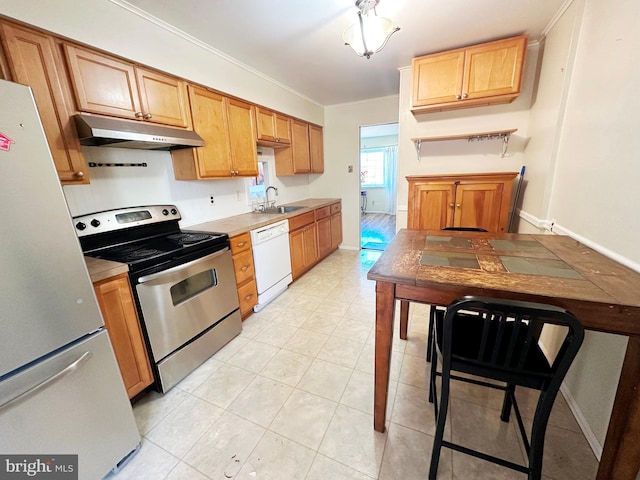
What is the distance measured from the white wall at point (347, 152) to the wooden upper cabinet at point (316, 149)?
12cm

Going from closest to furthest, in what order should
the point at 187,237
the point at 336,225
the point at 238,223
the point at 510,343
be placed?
the point at 510,343
the point at 187,237
the point at 238,223
the point at 336,225

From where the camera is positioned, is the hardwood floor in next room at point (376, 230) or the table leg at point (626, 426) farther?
the hardwood floor in next room at point (376, 230)

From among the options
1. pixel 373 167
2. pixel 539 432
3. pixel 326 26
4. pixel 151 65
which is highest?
pixel 326 26

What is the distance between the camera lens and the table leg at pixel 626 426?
0.89 metres

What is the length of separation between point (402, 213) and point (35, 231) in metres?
3.06

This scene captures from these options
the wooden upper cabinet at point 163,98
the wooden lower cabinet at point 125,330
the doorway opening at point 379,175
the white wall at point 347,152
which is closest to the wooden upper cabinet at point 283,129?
the white wall at point 347,152

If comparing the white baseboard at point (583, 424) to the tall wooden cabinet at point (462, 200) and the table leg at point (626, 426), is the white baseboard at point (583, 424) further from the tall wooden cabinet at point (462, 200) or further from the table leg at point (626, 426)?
the tall wooden cabinet at point (462, 200)

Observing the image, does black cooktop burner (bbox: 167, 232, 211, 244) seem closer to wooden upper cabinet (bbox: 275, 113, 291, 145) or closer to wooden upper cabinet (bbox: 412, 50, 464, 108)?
wooden upper cabinet (bbox: 275, 113, 291, 145)

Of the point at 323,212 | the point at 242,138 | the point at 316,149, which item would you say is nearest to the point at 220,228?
the point at 242,138

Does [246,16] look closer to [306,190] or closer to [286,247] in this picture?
[286,247]

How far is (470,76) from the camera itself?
235cm

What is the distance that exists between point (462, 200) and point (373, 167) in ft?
18.3

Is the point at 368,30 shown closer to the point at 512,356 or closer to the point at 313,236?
the point at 512,356

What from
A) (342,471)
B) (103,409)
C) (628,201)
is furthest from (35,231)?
(628,201)
